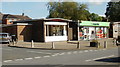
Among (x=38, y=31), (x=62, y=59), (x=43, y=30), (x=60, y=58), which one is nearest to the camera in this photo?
(x=62, y=59)

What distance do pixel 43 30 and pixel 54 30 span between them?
310 cm

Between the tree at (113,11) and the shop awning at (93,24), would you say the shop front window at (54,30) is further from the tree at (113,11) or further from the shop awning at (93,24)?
the tree at (113,11)

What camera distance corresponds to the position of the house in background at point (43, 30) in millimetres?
37184

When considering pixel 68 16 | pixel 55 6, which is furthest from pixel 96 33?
pixel 55 6

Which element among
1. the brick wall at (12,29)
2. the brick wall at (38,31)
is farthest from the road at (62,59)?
the brick wall at (12,29)

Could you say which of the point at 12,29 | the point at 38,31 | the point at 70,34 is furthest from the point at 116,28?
the point at 12,29

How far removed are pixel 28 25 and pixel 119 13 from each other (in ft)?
201

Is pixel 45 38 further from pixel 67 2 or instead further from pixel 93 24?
pixel 67 2

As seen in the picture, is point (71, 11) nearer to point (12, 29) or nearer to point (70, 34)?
point (70, 34)

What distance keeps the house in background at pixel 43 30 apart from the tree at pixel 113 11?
5454cm

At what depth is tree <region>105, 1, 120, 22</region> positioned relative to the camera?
92625 mm

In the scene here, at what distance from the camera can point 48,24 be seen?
3731cm

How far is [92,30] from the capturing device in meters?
45.2

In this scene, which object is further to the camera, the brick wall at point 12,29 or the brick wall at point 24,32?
the brick wall at point 12,29
